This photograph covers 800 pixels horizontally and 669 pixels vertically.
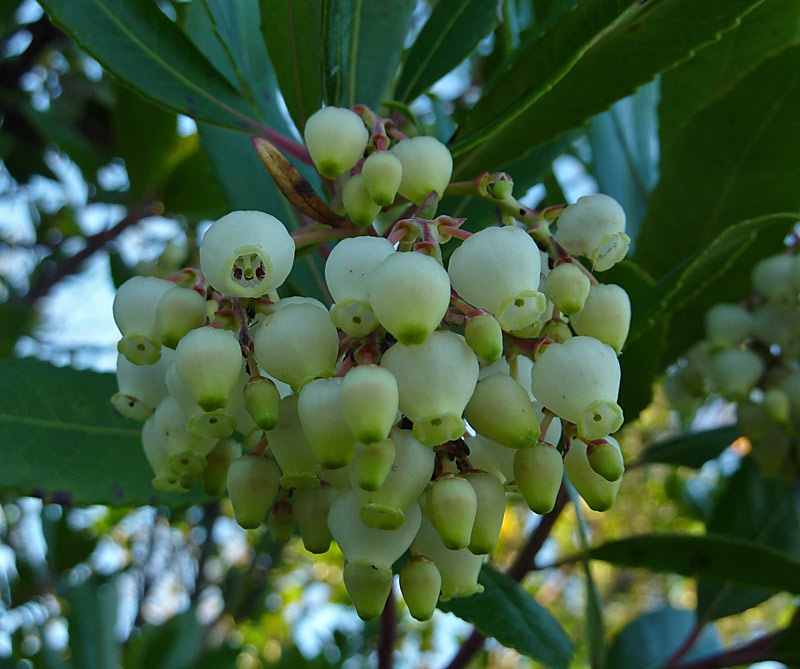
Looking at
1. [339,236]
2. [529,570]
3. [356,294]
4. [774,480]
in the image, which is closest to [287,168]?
[339,236]

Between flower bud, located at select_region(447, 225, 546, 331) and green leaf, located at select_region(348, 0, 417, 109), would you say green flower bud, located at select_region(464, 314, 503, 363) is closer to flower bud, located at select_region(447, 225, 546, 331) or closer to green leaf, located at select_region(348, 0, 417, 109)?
flower bud, located at select_region(447, 225, 546, 331)

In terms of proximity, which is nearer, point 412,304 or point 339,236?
point 412,304

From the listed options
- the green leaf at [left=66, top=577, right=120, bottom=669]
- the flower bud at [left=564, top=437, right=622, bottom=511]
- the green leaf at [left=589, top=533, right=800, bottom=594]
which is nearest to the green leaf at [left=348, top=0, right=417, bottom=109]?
the flower bud at [left=564, top=437, right=622, bottom=511]

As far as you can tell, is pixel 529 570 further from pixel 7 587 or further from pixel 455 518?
pixel 7 587

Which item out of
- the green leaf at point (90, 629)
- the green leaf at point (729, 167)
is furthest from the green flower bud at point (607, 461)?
the green leaf at point (90, 629)

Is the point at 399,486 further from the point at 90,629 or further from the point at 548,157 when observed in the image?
the point at 90,629

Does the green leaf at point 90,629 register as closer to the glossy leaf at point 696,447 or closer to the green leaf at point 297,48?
the glossy leaf at point 696,447

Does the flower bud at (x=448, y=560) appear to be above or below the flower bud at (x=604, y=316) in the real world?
below
